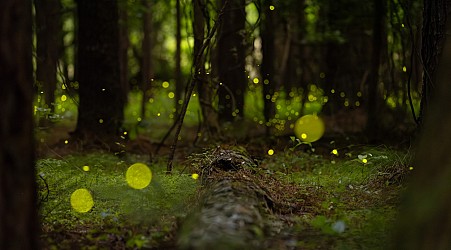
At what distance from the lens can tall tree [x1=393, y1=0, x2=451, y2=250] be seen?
398cm

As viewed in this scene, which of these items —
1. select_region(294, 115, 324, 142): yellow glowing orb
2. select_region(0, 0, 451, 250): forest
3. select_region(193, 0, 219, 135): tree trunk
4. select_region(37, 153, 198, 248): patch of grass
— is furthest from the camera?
select_region(294, 115, 324, 142): yellow glowing orb

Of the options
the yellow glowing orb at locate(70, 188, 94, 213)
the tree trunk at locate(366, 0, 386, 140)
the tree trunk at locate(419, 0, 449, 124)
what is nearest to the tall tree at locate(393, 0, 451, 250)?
the tree trunk at locate(419, 0, 449, 124)

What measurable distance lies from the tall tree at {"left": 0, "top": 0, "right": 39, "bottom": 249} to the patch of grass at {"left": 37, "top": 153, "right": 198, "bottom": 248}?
140cm

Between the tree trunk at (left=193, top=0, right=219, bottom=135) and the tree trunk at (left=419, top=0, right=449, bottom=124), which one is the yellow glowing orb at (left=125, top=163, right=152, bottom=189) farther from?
the tree trunk at (left=419, top=0, right=449, bottom=124)

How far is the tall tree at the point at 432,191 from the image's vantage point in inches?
157

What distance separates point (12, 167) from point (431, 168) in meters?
2.64

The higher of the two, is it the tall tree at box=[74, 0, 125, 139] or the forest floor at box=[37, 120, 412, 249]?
the tall tree at box=[74, 0, 125, 139]

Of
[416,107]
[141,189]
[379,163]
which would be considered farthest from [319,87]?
[141,189]

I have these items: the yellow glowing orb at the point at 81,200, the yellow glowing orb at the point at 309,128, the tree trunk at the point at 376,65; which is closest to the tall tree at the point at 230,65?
the yellow glowing orb at the point at 309,128

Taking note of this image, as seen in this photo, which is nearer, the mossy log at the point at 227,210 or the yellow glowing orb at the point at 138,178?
the mossy log at the point at 227,210

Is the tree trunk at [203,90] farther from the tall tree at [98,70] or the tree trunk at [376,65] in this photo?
the tree trunk at [376,65]

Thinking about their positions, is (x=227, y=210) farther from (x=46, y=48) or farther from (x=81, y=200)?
(x=46, y=48)

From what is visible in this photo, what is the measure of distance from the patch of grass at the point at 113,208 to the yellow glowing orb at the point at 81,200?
6 centimetres

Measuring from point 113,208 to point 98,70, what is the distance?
19.7 feet
